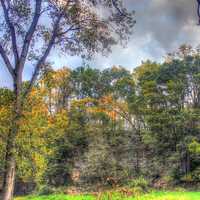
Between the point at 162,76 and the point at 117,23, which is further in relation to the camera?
the point at 162,76

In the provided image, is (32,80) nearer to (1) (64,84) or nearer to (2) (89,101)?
(2) (89,101)

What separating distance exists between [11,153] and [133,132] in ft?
148

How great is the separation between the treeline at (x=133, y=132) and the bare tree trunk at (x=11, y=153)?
84.8 feet

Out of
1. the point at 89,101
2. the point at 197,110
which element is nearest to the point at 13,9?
the point at 197,110

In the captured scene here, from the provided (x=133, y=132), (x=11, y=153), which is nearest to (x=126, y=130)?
(x=133, y=132)

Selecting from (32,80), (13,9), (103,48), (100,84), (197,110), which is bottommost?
(32,80)

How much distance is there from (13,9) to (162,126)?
34.9m

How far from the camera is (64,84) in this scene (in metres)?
67.1

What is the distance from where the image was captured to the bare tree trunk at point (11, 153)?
10.8 m

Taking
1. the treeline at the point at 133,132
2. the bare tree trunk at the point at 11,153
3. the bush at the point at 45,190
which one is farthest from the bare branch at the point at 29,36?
the bush at the point at 45,190

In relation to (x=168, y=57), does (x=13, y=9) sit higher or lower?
lower

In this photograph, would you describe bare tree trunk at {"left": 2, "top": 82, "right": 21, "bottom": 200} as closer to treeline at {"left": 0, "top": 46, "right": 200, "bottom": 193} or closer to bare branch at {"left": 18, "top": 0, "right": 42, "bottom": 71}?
bare branch at {"left": 18, "top": 0, "right": 42, "bottom": 71}

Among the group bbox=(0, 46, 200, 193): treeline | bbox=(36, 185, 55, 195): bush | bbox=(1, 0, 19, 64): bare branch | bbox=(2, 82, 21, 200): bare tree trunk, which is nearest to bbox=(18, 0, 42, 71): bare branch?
bbox=(1, 0, 19, 64): bare branch

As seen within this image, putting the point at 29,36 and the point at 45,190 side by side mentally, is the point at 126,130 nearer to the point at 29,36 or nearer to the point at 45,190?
the point at 45,190
